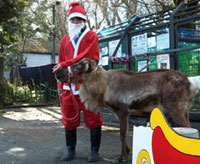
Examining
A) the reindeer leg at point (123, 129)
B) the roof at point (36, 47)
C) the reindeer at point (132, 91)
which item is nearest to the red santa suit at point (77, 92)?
the reindeer at point (132, 91)

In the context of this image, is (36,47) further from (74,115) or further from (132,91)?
(132,91)

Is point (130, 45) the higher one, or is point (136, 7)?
point (136, 7)

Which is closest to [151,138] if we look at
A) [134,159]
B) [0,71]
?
[134,159]

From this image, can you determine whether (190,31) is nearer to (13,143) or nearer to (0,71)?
(13,143)

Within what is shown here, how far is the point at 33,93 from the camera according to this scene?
1366 cm

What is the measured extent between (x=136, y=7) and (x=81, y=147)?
1615 cm

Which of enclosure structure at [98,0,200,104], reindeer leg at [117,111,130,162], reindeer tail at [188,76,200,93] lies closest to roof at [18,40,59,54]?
enclosure structure at [98,0,200,104]

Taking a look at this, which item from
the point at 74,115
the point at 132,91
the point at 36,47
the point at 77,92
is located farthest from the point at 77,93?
the point at 36,47

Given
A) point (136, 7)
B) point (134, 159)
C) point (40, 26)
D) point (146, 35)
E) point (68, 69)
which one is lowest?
point (134, 159)

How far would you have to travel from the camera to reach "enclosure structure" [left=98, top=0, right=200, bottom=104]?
18.4ft

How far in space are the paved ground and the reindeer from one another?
918 millimetres

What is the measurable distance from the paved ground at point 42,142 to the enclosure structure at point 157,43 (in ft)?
6.07

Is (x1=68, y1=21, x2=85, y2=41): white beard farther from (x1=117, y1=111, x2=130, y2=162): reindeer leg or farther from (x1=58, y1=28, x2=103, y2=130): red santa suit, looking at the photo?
(x1=117, y1=111, x2=130, y2=162): reindeer leg

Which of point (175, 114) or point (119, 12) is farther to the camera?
point (119, 12)
